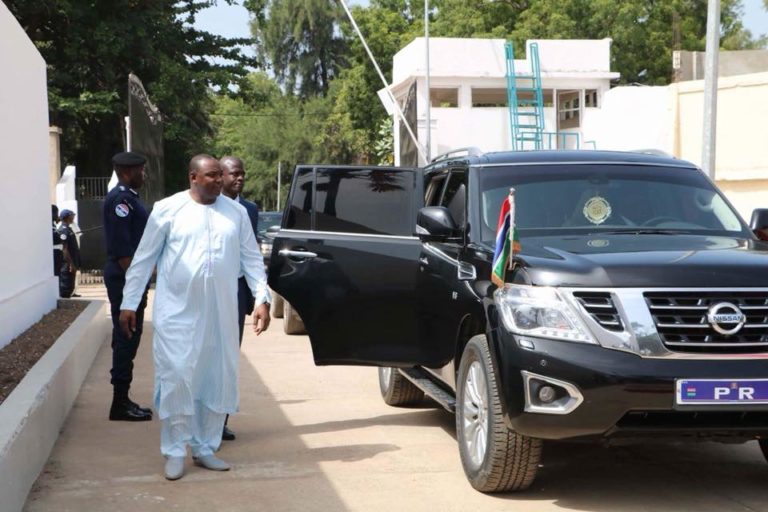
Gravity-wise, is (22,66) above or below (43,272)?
above

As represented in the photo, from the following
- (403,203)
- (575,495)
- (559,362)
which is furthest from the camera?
(403,203)

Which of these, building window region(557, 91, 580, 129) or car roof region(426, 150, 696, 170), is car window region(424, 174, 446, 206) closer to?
car roof region(426, 150, 696, 170)

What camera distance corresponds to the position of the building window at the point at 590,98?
41906mm

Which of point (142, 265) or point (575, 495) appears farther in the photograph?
point (142, 265)

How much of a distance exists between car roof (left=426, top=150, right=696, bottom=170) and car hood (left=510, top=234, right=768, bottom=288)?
3.69ft

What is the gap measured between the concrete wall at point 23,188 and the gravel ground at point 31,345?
0.11 metres

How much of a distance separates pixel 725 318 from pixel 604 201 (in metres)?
1.63

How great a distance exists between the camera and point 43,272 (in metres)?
13.5

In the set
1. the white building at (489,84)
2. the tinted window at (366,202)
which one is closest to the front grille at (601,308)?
the tinted window at (366,202)

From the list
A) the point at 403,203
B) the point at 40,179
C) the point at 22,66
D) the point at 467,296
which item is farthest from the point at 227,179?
the point at 40,179

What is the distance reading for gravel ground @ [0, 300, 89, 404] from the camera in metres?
8.35

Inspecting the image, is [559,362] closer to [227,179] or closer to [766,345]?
[766,345]

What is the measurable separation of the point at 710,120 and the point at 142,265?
12.7m

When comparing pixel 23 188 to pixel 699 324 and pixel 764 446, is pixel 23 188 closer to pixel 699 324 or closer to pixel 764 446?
pixel 764 446
